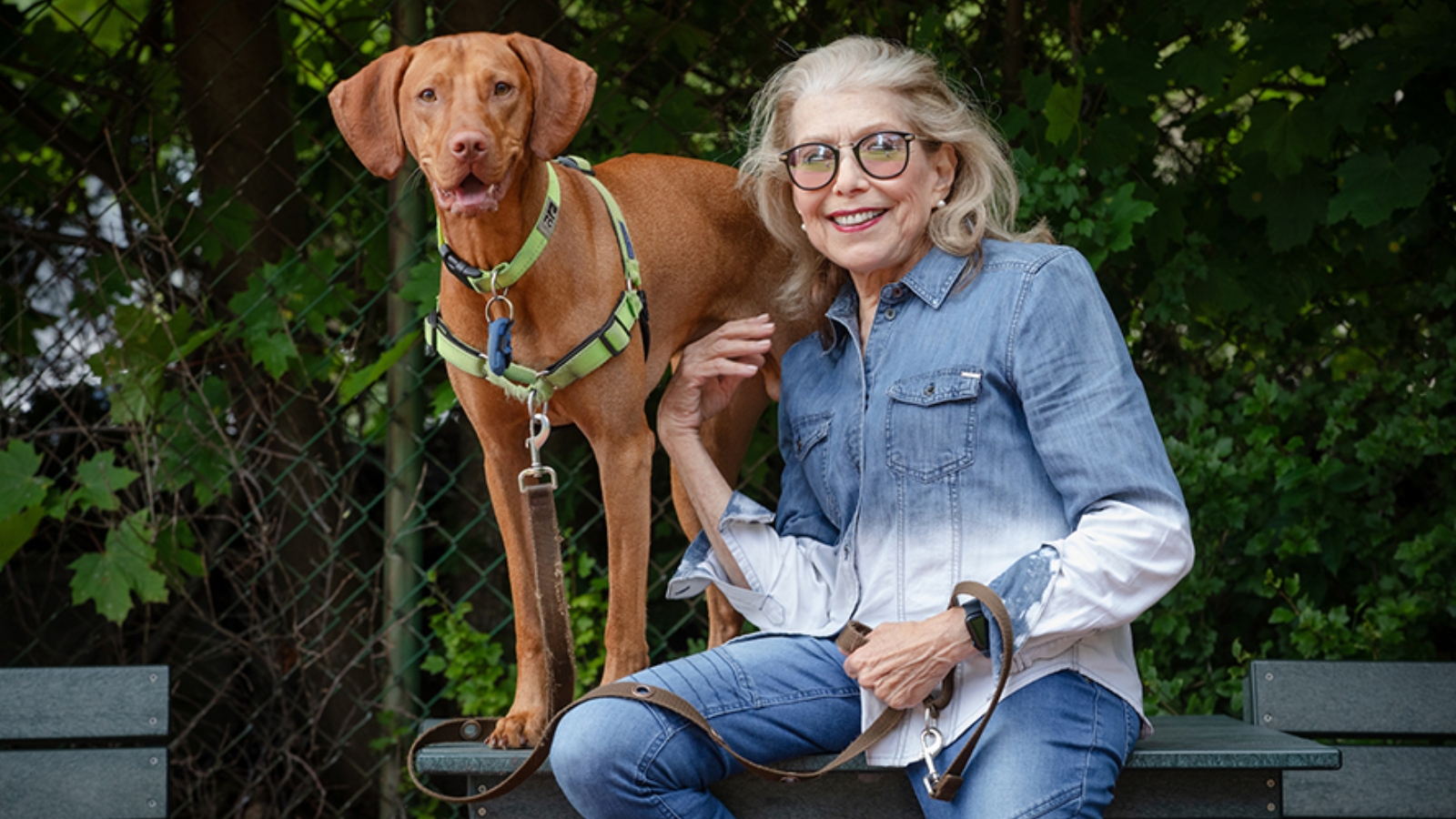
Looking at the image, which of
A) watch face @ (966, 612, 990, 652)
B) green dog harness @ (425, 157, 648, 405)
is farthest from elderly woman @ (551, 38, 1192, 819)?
green dog harness @ (425, 157, 648, 405)

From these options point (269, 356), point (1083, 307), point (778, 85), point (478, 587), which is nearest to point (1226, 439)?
point (1083, 307)

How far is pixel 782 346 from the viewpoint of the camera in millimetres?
2783

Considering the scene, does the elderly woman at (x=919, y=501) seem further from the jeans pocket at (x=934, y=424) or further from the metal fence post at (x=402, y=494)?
the metal fence post at (x=402, y=494)

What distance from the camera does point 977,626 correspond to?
2023 millimetres

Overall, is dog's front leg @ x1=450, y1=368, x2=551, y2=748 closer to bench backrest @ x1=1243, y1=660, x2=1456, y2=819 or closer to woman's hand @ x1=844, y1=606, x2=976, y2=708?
woman's hand @ x1=844, y1=606, x2=976, y2=708

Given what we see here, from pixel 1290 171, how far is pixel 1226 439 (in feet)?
2.32

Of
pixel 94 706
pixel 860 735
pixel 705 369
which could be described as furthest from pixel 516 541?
pixel 94 706

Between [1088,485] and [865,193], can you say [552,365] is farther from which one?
[1088,485]

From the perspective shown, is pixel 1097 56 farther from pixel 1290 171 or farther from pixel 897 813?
pixel 897 813

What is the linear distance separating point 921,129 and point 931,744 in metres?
1.04

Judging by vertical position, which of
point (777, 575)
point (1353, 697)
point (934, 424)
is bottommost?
point (1353, 697)

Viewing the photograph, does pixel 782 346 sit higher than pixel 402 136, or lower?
lower

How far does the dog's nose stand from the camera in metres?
2.01

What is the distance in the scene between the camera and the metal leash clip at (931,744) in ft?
6.79
